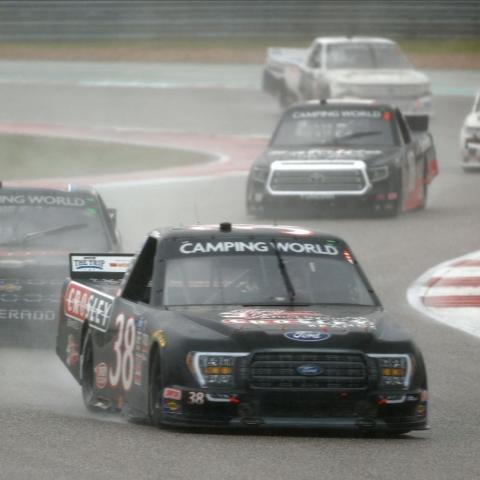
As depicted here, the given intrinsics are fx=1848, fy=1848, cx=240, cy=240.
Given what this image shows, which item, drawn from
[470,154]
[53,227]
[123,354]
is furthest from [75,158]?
[123,354]

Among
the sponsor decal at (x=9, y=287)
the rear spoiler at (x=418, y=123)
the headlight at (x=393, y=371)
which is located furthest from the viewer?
the rear spoiler at (x=418, y=123)

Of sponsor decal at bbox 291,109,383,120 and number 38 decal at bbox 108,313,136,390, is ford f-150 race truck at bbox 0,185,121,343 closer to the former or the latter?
number 38 decal at bbox 108,313,136,390

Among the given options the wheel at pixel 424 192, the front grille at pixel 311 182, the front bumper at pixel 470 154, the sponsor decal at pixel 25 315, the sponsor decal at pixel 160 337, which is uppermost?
the sponsor decal at pixel 160 337

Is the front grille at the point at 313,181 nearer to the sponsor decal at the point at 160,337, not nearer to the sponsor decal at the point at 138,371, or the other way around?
the sponsor decal at the point at 138,371

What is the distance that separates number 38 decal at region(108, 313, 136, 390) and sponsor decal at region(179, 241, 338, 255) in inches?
20.9

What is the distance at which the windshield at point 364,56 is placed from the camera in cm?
3338

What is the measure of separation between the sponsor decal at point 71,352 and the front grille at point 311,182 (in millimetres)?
10476

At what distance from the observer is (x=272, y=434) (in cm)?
956

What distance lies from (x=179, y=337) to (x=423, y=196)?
46.3 feet

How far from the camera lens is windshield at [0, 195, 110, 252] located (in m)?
14.7

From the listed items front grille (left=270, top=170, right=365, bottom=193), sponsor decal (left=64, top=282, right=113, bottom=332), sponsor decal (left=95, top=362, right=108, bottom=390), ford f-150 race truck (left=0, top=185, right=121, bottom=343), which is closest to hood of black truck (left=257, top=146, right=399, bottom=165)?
front grille (left=270, top=170, right=365, bottom=193)

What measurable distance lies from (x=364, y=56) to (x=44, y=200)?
18996 millimetres

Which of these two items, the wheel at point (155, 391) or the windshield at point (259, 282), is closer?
the wheel at point (155, 391)

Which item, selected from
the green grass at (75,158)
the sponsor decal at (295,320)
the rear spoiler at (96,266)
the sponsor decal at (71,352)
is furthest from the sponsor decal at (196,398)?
the green grass at (75,158)
